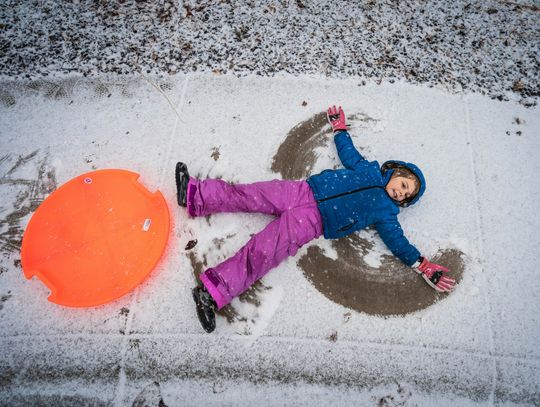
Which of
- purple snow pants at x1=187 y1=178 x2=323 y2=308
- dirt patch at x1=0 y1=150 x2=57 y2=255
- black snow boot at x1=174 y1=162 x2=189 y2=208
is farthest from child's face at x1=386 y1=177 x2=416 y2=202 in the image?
dirt patch at x1=0 y1=150 x2=57 y2=255

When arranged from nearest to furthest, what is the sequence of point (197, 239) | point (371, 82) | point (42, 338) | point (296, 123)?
point (42, 338), point (197, 239), point (296, 123), point (371, 82)

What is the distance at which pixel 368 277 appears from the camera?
7.23 feet

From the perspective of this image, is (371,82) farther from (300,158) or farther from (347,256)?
(347,256)

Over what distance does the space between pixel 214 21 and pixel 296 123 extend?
112 centimetres

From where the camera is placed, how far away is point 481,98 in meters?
2.80

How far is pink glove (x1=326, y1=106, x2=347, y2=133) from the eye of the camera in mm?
2500

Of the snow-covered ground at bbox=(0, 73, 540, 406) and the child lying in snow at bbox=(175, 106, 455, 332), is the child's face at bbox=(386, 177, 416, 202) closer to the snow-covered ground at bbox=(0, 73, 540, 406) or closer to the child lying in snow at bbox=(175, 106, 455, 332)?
the child lying in snow at bbox=(175, 106, 455, 332)

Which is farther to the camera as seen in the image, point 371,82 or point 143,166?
point 371,82

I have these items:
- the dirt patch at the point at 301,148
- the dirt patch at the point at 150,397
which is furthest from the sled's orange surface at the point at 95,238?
the dirt patch at the point at 301,148

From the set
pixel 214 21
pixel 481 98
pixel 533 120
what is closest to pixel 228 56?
pixel 214 21

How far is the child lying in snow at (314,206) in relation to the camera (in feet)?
6.71

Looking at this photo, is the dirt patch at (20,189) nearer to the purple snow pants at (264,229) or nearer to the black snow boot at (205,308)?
the purple snow pants at (264,229)

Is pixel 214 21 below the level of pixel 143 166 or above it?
above

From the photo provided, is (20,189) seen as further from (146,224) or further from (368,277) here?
(368,277)
